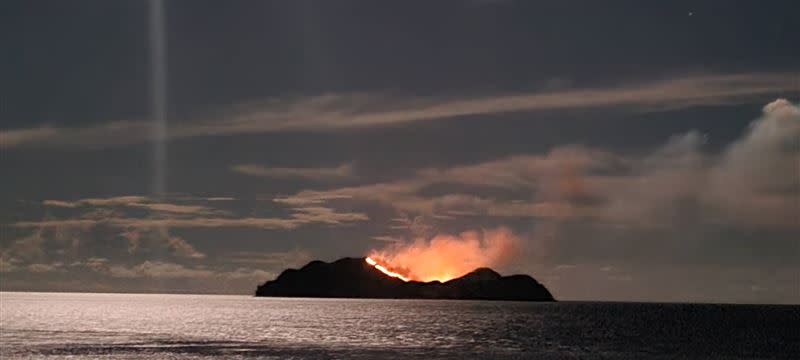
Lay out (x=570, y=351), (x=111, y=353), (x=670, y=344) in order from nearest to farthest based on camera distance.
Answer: (x=111, y=353) → (x=570, y=351) → (x=670, y=344)

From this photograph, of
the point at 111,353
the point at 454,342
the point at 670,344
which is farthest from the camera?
the point at 670,344

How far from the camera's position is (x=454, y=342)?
131875 mm

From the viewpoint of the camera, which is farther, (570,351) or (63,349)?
(570,351)

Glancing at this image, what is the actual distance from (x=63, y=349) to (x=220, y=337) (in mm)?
36364

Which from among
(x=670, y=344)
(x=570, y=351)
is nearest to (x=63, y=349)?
(x=570, y=351)

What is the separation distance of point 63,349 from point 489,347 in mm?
56363

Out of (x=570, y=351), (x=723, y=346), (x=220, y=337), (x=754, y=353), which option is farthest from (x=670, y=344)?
(x=220, y=337)

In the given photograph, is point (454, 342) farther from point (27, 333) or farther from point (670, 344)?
point (27, 333)

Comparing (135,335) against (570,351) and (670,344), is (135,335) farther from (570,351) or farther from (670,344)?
(670,344)

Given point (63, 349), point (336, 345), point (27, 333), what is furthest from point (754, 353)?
point (27, 333)

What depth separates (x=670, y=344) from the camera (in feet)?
468

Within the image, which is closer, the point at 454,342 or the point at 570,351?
the point at 570,351

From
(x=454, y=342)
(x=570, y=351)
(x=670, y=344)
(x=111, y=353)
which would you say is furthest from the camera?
(x=670, y=344)

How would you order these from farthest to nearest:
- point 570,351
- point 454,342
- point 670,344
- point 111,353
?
point 670,344 → point 454,342 → point 570,351 → point 111,353
